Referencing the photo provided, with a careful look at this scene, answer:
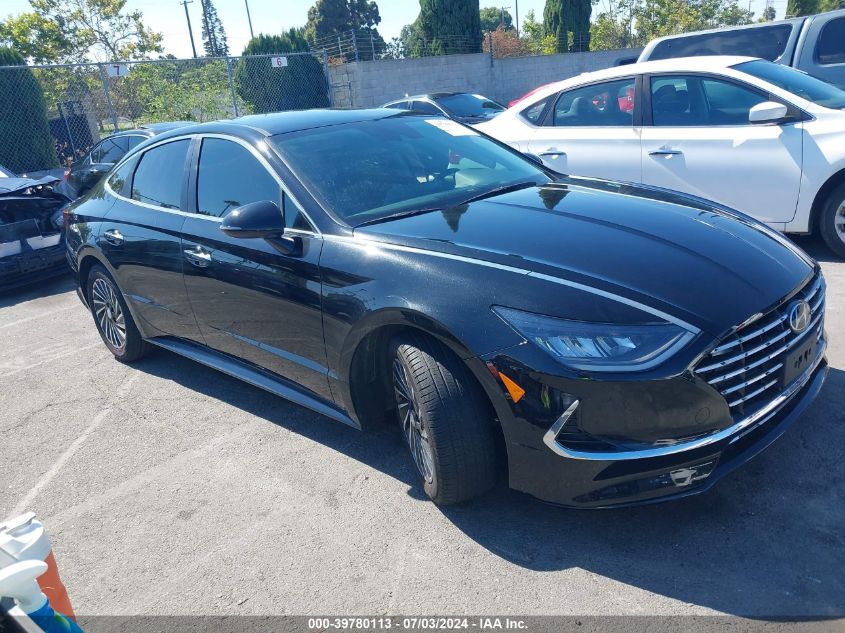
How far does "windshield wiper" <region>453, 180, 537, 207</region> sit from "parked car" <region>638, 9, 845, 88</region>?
260 inches

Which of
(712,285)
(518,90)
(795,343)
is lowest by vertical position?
(518,90)

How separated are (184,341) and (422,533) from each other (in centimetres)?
230

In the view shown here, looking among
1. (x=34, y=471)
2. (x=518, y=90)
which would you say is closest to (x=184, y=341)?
(x=34, y=471)

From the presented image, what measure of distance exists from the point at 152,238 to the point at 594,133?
4063 mm

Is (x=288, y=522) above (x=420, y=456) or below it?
below

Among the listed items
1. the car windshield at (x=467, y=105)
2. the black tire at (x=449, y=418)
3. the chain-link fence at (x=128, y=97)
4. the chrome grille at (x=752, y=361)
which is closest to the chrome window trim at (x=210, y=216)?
the black tire at (x=449, y=418)

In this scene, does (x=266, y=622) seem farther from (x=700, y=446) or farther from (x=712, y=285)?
(x=712, y=285)

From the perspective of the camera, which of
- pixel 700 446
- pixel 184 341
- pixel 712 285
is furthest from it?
pixel 184 341

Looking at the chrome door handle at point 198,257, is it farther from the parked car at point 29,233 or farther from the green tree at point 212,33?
the green tree at point 212,33

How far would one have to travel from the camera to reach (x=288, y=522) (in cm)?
321

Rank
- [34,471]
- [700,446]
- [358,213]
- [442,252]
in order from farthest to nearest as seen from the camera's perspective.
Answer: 1. [34,471]
2. [358,213]
3. [442,252]
4. [700,446]

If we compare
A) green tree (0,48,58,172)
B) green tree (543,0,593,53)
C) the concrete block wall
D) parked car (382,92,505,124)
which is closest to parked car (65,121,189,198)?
parked car (382,92,505,124)

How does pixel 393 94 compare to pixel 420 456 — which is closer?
pixel 420 456

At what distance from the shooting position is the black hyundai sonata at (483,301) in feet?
8.38
